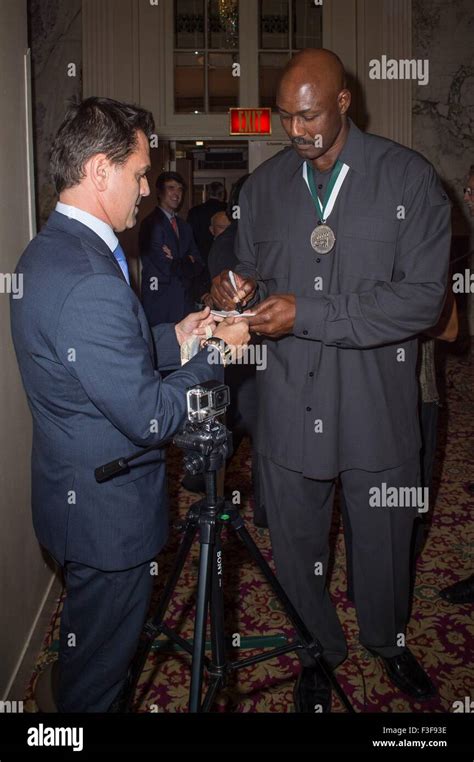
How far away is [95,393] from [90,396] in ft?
0.09

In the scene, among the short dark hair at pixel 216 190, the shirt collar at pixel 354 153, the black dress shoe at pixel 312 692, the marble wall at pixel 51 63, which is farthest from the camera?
the marble wall at pixel 51 63

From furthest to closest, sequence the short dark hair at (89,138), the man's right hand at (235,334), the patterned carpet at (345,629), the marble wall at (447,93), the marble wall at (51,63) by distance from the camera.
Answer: the marble wall at (447,93), the marble wall at (51,63), the patterned carpet at (345,629), the man's right hand at (235,334), the short dark hair at (89,138)

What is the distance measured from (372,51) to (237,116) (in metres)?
1.74

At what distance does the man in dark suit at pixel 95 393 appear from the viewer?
1.43 m

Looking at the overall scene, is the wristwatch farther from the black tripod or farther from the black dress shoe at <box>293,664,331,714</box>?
the black dress shoe at <box>293,664,331,714</box>

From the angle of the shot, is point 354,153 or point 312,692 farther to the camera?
point 312,692

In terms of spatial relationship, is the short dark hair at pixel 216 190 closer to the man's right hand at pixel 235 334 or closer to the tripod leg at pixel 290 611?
the man's right hand at pixel 235 334

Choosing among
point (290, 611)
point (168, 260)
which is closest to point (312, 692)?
point (290, 611)

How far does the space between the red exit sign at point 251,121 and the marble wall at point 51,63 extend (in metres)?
1.84

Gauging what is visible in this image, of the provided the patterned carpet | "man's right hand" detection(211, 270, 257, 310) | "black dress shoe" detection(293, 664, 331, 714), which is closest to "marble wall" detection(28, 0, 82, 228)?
the patterned carpet

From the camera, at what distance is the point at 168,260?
5566mm

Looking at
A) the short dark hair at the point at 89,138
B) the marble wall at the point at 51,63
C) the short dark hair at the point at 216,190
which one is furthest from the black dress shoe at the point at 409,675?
the marble wall at the point at 51,63

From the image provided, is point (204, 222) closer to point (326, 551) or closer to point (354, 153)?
point (354, 153)

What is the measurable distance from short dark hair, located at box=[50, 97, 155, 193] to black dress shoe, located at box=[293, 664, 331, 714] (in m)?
1.76
